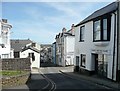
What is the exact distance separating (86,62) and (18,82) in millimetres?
14184

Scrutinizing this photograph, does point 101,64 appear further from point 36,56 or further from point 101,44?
point 36,56

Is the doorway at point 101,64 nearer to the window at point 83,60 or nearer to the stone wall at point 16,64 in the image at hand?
the window at point 83,60

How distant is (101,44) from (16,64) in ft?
31.6

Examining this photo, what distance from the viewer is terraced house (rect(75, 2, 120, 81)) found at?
23875 millimetres

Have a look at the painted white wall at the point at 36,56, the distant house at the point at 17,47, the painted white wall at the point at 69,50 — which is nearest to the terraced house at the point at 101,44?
the painted white wall at the point at 69,50

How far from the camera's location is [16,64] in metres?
29.5

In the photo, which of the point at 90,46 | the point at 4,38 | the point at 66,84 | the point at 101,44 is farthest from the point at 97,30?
the point at 4,38

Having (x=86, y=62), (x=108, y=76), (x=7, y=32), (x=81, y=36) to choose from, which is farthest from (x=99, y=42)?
(x=7, y=32)

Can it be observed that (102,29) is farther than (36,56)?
No

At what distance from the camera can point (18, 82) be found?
2042 centimetres

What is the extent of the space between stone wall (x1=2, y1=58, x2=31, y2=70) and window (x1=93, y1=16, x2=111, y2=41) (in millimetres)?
7935

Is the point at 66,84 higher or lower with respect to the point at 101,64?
lower

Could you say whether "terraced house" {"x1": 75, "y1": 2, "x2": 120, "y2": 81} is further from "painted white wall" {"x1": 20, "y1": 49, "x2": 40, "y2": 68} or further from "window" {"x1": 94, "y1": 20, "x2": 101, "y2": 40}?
"painted white wall" {"x1": 20, "y1": 49, "x2": 40, "y2": 68}

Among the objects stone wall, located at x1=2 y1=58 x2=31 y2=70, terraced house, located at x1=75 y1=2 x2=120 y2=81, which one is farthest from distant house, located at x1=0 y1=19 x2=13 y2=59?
terraced house, located at x1=75 y1=2 x2=120 y2=81
